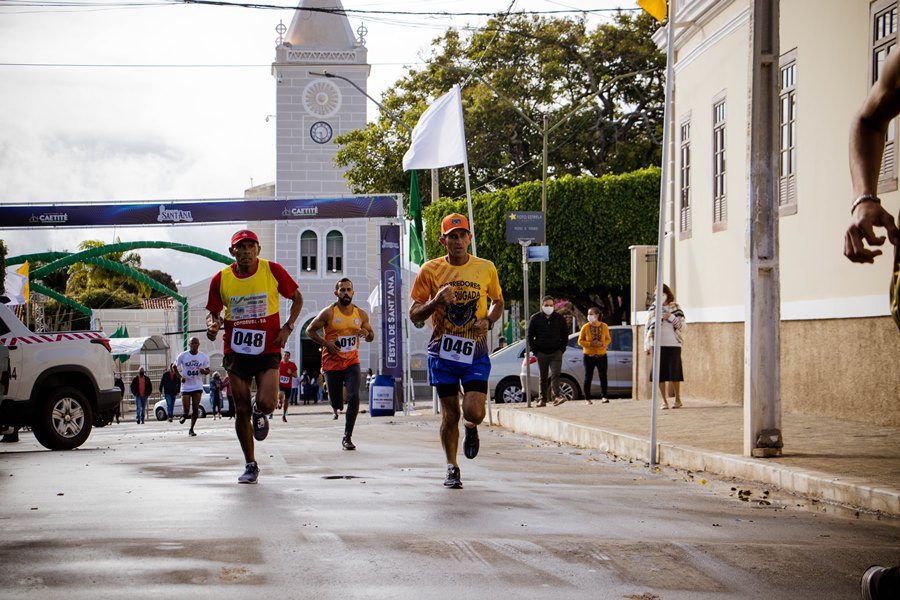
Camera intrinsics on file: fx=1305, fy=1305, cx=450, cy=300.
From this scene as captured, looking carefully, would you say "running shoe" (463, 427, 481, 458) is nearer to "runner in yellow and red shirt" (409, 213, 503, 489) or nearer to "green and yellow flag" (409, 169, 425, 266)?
"runner in yellow and red shirt" (409, 213, 503, 489)

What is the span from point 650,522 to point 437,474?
132 inches

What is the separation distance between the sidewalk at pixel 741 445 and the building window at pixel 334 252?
149 feet

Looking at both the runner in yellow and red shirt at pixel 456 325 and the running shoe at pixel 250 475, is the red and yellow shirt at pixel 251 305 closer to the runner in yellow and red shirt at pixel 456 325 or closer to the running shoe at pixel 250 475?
the running shoe at pixel 250 475

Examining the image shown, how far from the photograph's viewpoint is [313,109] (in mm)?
64312

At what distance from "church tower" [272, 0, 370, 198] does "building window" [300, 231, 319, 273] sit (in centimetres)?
212

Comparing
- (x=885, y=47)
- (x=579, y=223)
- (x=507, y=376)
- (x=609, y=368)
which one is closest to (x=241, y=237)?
(x=885, y=47)

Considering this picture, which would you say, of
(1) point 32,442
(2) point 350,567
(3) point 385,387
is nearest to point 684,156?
(3) point 385,387

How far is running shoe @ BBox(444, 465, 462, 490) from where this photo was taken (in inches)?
361

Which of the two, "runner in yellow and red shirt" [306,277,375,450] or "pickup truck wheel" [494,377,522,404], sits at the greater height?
"runner in yellow and red shirt" [306,277,375,450]

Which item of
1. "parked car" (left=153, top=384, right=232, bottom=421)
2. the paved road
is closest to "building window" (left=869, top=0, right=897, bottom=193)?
the paved road

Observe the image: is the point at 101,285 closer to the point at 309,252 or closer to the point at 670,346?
the point at 309,252

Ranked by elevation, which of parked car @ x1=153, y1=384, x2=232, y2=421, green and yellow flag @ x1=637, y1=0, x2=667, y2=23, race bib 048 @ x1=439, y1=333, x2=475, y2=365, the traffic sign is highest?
green and yellow flag @ x1=637, y1=0, x2=667, y2=23

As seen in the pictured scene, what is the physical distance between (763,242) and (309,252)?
5453cm

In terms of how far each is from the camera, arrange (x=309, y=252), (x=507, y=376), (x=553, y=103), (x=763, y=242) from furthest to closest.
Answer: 1. (x=309, y=252)
2. (x=553, y=103)
3. (x=507, y=376)
4. (x=763, y=242)
